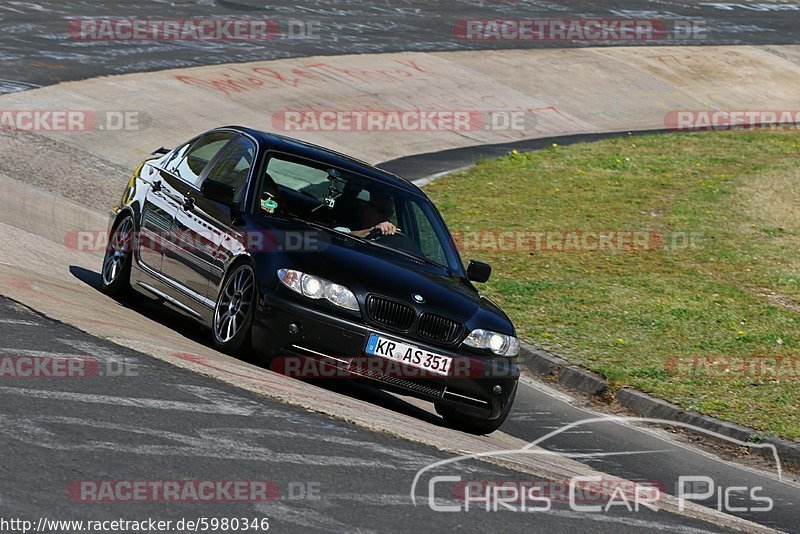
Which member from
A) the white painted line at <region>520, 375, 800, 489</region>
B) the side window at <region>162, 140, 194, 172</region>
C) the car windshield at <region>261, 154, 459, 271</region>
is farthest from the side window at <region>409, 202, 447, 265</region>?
the side window at <region>162, 140, 194, 172</region>

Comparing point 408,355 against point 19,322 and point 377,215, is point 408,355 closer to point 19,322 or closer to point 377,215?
point 377,215

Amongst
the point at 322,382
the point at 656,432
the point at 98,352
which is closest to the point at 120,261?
the point at 322,382

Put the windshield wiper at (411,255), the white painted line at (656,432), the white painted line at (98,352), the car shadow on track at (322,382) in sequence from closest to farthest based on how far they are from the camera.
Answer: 1. the white painted line at (98,352)
2. the car shadow on track at (322,382)
3. the white painted line at (656,432)
4. the windshield wiper at (411,255)

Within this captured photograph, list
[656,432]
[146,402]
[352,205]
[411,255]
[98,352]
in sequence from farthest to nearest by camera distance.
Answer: [656,432] < [352,205] < [411,255] < [98,352] < [146,402]

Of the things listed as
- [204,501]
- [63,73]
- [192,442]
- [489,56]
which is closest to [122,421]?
[192,442]

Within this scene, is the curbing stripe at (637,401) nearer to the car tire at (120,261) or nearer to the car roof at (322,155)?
the car roof at (322,155)

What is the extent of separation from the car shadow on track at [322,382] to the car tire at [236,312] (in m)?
0.16

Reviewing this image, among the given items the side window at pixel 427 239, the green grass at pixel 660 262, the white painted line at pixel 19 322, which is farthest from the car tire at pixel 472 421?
the white painted line at pixel 19 322

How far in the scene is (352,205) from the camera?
976 centimetres

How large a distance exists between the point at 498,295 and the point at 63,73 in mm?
11556

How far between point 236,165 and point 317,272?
1818 millimetres

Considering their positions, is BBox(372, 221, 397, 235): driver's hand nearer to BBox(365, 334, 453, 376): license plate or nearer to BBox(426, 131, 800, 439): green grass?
BBox(365, 334, 453, 376): license plate

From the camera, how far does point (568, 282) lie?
48.1 feet

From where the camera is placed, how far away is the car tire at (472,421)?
29.4 ft
